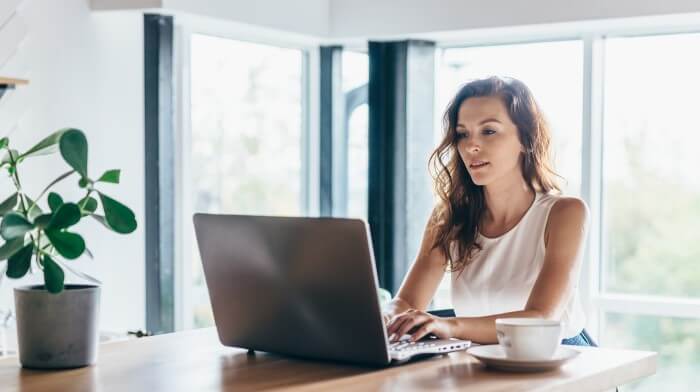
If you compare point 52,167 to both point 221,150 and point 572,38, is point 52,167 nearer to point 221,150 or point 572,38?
point 221,150

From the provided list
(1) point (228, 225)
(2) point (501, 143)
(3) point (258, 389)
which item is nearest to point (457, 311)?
(2) point (501, 143)

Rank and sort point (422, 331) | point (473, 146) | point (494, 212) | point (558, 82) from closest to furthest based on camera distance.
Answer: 1. point (422, 331)
2. point (473, 146)
3. point (494, 212)
4. point (558, 82)

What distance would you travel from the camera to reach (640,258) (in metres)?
4.28

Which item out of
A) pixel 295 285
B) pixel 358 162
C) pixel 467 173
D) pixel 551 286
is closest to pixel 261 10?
pixel 358 162

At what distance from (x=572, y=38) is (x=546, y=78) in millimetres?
206

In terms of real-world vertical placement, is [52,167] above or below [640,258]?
above

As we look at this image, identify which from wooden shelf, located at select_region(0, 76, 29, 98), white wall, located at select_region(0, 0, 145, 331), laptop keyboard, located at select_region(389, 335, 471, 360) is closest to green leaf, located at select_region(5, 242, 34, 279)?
laptop keyboard, located at select_region(389, 335, 471, 360)

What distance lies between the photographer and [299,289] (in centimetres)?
178

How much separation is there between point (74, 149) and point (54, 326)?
31 cm

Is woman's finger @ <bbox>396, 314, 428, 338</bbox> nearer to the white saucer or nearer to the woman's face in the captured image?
the white saucer

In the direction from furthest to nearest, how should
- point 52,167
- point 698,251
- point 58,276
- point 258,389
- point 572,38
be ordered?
point 572,38, point 698,251, point 52,167, point 58,276, point 258,389

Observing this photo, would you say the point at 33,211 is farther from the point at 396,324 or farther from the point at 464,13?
the point at 464,13

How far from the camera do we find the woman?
2.40m

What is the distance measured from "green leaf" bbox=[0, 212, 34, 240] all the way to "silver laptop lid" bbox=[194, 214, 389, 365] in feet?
1.16
